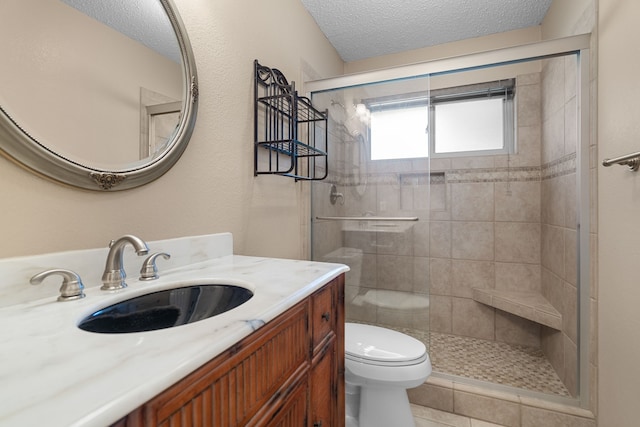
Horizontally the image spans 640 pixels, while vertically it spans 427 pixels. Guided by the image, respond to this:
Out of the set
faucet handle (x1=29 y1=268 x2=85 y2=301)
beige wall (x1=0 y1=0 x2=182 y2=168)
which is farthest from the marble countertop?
beige wall (x1=0 y1=0 x2=182 y2=168)

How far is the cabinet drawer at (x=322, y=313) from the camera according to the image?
0.83 m

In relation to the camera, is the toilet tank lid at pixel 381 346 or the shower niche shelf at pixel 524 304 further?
the shower niche shelf at pixel 524 304

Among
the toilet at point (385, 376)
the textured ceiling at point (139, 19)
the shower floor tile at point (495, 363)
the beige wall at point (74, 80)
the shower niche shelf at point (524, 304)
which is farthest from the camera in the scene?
the shower niche shelf at point (524, 304)

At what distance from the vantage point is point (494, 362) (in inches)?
78.1

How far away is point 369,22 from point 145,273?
227 centimetres

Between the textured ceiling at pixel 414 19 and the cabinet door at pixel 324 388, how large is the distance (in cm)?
215

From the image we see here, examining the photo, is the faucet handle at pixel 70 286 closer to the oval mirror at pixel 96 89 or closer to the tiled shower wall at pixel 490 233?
the oval mirror at pixel 96 89

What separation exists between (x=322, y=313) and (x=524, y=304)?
73.6 inches

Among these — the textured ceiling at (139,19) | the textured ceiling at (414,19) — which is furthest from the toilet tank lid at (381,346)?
the textured ceiling at (414,19)

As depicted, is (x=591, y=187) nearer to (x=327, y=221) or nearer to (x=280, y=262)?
(x=327, y=221)

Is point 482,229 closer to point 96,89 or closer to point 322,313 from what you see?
point 322,313

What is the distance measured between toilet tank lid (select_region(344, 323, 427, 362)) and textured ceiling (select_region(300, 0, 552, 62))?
2.10 meters

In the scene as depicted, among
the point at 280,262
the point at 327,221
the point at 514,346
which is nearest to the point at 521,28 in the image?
the point at 327,221

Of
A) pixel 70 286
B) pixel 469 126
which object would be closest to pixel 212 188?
pixel 70 286
